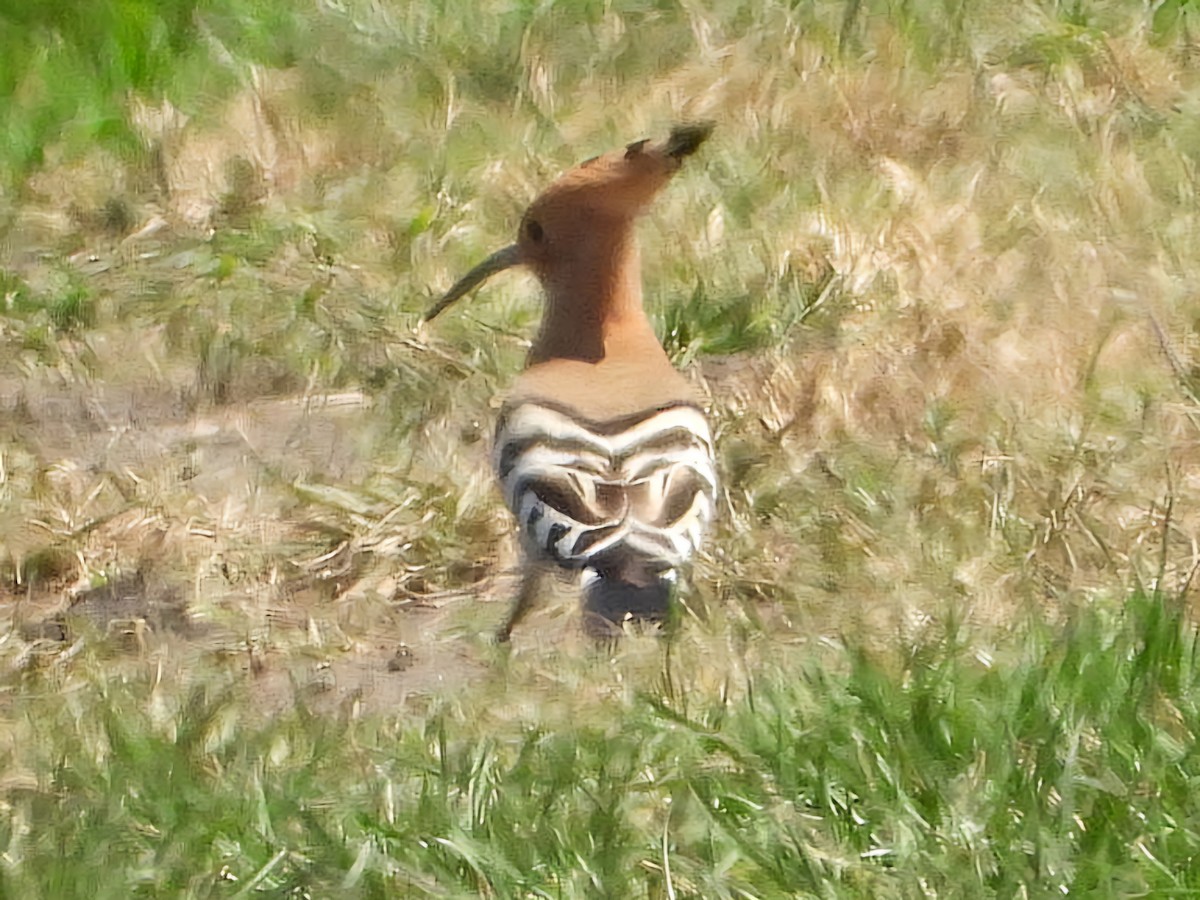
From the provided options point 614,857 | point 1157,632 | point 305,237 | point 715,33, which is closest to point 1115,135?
point 715,33

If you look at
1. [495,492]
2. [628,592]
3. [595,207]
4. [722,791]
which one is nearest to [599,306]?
[595,207]

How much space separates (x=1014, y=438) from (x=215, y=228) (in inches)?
77.0

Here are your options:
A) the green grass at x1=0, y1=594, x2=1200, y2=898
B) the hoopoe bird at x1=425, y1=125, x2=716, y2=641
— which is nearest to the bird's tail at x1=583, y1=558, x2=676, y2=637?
the hoopoe bird at x1=425, y1=125, x2=716, y2=641

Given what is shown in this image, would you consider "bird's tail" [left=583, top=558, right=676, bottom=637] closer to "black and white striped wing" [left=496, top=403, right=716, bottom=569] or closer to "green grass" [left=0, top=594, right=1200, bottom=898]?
"black and white striped wing" [left=496, top=403, right=716, bottom=569]

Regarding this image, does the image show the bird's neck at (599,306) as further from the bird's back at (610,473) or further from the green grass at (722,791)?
the green grass at (722,791)

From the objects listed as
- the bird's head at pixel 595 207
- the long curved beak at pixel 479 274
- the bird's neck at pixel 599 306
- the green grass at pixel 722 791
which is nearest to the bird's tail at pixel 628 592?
the green grass at pixel 722 791

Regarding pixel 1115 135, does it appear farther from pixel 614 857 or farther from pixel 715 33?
pixel 614 857

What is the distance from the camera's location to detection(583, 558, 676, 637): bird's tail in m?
2.92

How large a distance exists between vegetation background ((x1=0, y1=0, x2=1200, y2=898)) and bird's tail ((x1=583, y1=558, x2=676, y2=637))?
0.05 m

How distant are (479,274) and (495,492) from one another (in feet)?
1.45

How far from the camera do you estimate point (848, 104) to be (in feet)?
15.1

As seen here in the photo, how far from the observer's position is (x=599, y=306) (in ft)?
10.9

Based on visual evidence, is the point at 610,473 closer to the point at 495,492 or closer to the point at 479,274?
the point at 495,492

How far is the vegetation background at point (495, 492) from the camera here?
2.38 m
